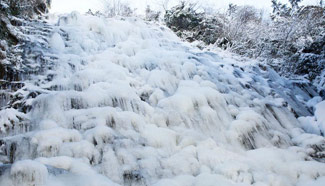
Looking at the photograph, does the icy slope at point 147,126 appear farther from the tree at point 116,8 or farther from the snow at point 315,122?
the tree at point 116,8

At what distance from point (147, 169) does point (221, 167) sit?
3.28 feet

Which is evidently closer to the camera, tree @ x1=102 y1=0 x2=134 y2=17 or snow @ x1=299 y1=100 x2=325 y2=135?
snow @ x1=299 y1=100 x2=325 y2=135

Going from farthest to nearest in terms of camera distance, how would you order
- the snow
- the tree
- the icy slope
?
the tree → the snow → the icy slope

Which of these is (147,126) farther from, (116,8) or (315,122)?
(116,8)

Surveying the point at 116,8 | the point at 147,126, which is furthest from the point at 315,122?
the point at 116,8

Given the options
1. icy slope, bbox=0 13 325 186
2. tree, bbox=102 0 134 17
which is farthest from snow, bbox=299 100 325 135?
tree, bbox=102 0 134 17

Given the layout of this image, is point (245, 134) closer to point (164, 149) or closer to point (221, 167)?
point (221, 167)

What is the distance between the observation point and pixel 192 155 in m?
3.82

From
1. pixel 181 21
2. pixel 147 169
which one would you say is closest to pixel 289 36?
pixel 181 21

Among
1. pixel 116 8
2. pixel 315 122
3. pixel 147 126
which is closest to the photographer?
pixel 147 126

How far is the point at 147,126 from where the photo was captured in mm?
4293

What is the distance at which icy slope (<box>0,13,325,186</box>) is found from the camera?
3.37 metres

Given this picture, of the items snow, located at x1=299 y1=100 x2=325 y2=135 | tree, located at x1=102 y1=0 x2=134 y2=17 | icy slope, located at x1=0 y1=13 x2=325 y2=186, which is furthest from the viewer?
tree, located at x1=102 y1=0 x2=134 y2=17

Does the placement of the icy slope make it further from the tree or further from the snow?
the tree
